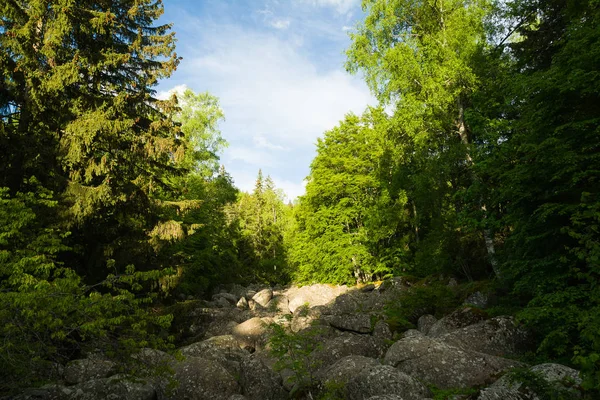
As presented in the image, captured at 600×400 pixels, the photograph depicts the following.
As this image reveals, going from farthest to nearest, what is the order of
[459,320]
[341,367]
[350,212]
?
[350,212] → [459,320] → [341,367]

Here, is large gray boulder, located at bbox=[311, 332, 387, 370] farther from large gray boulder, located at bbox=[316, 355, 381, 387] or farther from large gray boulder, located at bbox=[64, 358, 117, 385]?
large gray boulder, located at bbox=[64, 358, 117, 385]

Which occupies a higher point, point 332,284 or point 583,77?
point 583,77

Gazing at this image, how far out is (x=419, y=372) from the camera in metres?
7.11

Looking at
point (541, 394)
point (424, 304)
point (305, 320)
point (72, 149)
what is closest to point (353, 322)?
point (305, 320)

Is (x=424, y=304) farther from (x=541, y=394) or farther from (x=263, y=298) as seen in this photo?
(x=263, y=298)

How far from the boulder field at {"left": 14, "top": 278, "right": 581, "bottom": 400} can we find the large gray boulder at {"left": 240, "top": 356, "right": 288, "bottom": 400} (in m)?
0.02

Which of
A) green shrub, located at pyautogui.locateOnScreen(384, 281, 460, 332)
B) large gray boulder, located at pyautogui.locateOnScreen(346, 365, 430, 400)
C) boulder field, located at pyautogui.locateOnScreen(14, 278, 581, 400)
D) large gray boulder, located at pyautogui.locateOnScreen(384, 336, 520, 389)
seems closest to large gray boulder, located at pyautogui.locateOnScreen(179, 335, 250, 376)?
boulder field, located at pyautogui.locateOnScreen(14, 278, 581, 400)

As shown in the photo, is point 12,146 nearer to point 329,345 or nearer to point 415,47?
point 329,345

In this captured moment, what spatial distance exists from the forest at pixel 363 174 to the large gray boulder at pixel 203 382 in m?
1.45

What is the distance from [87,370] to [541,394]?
8.87 m

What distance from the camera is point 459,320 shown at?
9.91 meters

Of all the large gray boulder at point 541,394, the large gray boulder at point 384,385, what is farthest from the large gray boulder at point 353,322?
the large gray boulder at point 541,394

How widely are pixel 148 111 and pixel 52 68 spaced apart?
4.10 meters

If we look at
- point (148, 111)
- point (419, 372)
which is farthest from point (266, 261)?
point (419, 372)
